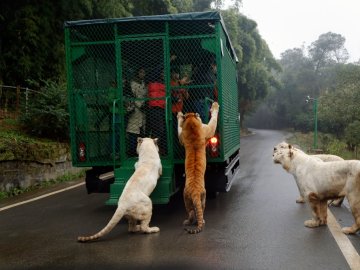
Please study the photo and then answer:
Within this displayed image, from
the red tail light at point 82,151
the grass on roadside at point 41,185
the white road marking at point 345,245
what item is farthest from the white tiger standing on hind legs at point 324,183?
the grass on roadside at point 41,185

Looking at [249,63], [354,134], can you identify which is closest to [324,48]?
[249,63]

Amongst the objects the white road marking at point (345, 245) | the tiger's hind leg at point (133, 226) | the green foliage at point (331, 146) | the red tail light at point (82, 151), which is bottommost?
the green foliage at point (331, 146)

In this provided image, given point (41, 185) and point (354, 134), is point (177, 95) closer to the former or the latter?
point (41, 185)

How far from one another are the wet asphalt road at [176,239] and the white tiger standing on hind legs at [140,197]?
0.17 m

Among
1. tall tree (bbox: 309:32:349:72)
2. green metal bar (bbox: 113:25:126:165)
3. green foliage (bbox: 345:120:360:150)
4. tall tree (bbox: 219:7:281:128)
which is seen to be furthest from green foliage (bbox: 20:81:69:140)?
tall tree (bbox: 309:32:349:72)

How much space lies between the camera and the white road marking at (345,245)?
4715mm

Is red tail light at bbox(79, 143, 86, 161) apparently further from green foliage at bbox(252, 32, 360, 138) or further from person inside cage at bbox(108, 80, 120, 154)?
green foliage at bbox(252, 32, 360, 138)

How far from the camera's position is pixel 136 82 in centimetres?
759

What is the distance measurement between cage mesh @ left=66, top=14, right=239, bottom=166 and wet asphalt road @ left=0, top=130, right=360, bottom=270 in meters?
1.10

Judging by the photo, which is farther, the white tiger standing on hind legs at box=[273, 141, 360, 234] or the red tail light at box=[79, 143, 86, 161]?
the red tail light at box=[79, 143, 86, 161]

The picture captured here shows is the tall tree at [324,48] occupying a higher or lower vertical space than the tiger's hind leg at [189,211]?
higher

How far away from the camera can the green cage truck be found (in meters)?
7.18

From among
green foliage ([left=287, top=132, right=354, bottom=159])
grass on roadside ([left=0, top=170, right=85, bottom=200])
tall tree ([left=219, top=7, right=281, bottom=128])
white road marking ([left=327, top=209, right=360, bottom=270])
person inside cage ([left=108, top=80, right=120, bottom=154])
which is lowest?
green foliage ([left=287, top=132, right=354, bottom=159])

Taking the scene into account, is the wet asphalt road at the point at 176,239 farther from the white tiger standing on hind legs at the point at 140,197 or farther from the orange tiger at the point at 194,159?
the orange tiger at the point at 194,159
